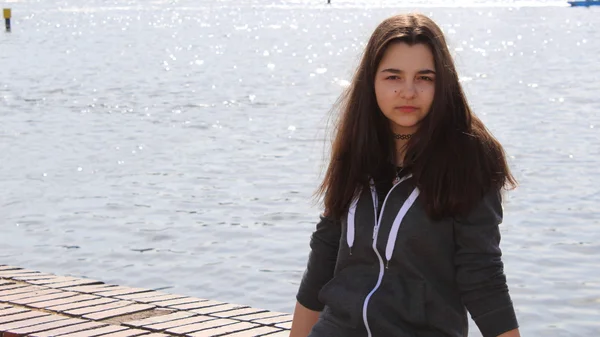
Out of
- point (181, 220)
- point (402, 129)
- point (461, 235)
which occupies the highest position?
point (402, 129)

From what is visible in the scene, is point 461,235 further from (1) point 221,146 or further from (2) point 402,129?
(1) point 221,146

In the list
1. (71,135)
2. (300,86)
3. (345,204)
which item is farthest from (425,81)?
(300,86)

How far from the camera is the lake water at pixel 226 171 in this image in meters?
9.55

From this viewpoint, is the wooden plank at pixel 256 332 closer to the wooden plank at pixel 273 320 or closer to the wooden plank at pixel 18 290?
the wooden plank at pixel 273 320

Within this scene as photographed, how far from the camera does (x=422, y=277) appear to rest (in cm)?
310

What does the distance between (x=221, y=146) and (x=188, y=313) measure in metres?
11.9

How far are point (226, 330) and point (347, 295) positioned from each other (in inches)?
69.6

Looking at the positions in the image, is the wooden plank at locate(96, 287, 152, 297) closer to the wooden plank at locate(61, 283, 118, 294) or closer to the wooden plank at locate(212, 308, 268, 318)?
the wooden plank at locate(61, 283, 118, 294)

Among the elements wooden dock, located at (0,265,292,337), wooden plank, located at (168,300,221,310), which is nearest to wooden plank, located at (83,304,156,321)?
wooden dock, located at (0,265,292,337)

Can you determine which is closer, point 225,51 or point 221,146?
point 221,146

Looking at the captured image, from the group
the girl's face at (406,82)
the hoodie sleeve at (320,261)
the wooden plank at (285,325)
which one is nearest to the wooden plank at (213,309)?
the wooden plank at (285,325)

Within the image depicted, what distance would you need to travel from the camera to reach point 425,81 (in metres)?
3.26

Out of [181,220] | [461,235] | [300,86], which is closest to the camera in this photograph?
[461,235]

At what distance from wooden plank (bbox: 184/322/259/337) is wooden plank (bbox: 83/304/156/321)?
496 millimetres
